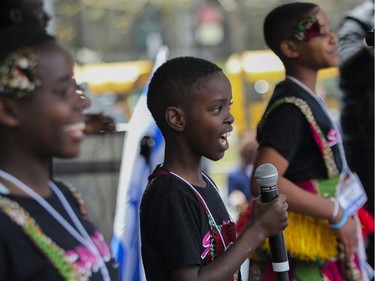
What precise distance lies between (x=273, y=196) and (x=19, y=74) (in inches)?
35.7

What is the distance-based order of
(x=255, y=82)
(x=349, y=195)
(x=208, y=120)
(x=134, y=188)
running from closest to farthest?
1. (x=208, y=120)
2. (x=349, y=195)
3. (x=134, y=188)
4. (x=255, y=82)

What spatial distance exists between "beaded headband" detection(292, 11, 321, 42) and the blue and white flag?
625 mm

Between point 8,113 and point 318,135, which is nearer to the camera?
point 8,113

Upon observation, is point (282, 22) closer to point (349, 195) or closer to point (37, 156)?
point (349, 195)

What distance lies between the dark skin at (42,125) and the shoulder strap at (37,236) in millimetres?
49

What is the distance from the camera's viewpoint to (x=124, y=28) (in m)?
21.8

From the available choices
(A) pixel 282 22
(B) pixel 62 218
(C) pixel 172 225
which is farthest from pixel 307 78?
(B) pixel 62 218

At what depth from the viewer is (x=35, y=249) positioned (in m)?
1.78

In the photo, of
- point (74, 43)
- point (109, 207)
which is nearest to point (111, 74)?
point (74, 43)

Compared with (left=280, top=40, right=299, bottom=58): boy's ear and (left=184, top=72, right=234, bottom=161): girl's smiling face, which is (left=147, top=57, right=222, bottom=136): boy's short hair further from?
(left=280, top=40, right=299, bottom=58): boy's ear

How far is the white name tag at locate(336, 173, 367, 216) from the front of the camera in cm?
315

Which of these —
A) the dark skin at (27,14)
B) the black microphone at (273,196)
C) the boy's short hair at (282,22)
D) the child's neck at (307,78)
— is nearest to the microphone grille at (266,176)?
the black microphone at (273,196)

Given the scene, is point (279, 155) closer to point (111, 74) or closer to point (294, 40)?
point (294, 40)

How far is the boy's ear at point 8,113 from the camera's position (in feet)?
5.88
